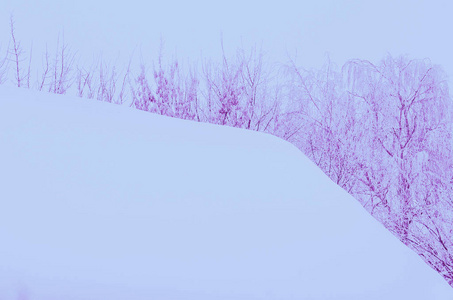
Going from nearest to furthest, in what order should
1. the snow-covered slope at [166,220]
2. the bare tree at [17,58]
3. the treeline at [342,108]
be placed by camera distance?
the snow-covered slope at [166,220] < the treeline at [342,108] < the bare tree at [17,58]

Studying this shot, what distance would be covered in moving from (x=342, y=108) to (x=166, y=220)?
10.6 metres

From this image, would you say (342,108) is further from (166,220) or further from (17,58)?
(166,220)

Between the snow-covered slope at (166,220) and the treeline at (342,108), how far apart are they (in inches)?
244

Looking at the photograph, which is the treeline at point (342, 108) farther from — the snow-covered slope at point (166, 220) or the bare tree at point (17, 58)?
the snow-covered slope at point (166, 220)

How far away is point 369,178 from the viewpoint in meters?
10.6

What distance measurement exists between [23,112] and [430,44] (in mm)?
92849

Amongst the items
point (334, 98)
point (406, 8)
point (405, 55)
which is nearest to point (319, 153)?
point (334, 98)

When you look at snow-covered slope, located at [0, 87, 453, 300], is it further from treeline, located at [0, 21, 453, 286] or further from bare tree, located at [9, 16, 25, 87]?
bare tree, located at [9, 16, 25, 87]

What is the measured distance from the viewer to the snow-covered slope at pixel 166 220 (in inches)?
50.7

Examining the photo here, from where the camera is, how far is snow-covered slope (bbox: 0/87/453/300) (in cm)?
129

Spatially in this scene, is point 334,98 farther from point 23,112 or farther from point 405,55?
point 23,112

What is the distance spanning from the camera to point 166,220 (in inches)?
56.8

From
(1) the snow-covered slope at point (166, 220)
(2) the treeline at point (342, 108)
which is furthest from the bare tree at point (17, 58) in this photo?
(1) the snow-covered slope at point (166, 220)

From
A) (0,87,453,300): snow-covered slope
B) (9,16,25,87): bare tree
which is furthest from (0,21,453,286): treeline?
(0,87,453,300): snow-covered slope
